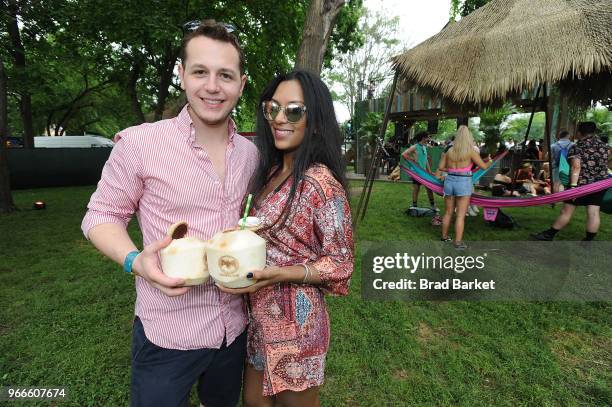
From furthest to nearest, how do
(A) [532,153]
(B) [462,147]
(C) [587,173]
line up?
(A) [532,153], (C) [587,173], (B) [462,147]

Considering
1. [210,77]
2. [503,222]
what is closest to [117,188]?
[210,77]

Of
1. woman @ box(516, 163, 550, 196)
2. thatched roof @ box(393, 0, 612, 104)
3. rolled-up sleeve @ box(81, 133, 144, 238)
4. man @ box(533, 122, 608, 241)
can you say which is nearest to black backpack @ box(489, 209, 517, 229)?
man @ box(533, 122, 608, 241)

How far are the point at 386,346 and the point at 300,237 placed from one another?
2025 millimetres

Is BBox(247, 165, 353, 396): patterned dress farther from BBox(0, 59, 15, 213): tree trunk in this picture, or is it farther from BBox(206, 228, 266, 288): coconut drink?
BBox(0, 59, 15, 213): tree trunk

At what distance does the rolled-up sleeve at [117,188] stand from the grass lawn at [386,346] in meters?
1.73

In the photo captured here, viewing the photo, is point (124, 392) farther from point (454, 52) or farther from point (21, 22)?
point (21, 22)

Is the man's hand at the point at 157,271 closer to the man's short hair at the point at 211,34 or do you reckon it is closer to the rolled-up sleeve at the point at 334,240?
the rolled-up sleeve at the point at 334,240

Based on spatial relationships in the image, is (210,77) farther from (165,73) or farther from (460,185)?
(165,73)

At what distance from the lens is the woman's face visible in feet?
4.66

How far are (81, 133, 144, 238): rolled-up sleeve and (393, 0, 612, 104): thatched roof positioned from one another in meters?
5.20

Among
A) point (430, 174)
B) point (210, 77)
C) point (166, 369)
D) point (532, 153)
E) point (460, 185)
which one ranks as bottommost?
point (166, 369)

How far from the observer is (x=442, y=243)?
5.57 m

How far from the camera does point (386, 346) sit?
2912 mm

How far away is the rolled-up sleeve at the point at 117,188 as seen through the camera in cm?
121
